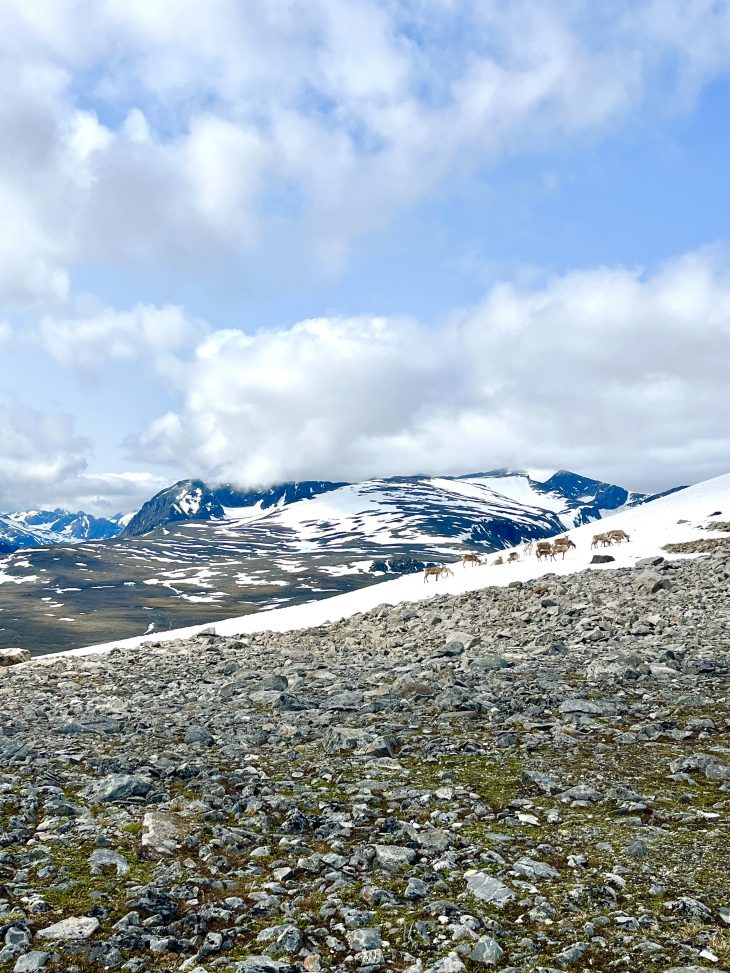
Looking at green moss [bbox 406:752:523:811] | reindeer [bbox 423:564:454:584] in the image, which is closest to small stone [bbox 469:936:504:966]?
green moss [bbox 406:752:523:811]

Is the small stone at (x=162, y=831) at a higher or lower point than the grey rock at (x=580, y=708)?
higher

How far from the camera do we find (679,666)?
18438 mm

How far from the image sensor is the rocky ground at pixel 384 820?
6.48 m

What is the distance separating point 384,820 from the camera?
9445mm

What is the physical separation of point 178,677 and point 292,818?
602 inches

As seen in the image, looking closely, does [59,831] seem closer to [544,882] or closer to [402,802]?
[402,802]

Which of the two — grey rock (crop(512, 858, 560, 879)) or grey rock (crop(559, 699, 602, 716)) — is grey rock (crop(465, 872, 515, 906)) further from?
grey rock (crop(559, 699, 602, 716))

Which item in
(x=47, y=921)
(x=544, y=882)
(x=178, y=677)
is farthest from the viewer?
(x=178, y=677)

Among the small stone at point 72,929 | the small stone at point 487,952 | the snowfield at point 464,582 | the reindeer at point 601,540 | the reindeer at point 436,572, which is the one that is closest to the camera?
the small stone at point 487,952

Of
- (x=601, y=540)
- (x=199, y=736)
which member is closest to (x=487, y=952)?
(x=199, y=736)

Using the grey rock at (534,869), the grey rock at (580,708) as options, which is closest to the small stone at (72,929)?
the grey rock at (534,869)

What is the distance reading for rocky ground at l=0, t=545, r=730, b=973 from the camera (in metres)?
6.48

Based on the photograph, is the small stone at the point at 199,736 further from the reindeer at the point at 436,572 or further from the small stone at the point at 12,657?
the reindeer at the point at 436,572

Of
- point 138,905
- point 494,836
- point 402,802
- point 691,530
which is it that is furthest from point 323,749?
point 691,530
